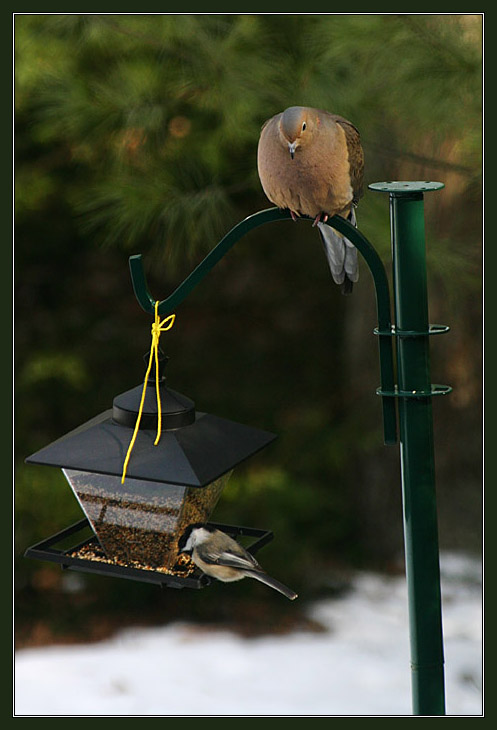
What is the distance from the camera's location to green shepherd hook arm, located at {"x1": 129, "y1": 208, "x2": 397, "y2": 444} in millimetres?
1395

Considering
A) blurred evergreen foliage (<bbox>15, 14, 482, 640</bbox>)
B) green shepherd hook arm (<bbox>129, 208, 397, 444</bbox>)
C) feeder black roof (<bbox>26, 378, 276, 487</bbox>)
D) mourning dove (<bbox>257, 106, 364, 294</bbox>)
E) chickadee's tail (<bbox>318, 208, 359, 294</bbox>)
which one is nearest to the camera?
feeder black roof (<bbox>26, 378, 276, 487</bbox>)

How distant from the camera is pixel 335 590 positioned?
3.65 meters

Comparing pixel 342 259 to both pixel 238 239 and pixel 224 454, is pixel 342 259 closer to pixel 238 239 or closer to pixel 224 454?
pixel 238 239

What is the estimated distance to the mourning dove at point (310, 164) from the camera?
1.52 metres

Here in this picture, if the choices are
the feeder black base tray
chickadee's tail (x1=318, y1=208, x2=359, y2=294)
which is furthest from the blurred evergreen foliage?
the feeder black base tray

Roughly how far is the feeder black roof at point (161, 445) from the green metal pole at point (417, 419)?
246mm

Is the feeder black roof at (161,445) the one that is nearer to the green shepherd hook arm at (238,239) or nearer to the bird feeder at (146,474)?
the bird feeder at (146,474)

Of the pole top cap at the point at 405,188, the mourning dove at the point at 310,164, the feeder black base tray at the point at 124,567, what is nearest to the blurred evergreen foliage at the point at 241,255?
the mourning dove at the point at 310,164

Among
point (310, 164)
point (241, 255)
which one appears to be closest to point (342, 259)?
point (310, 164)

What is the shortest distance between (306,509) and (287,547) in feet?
0.53

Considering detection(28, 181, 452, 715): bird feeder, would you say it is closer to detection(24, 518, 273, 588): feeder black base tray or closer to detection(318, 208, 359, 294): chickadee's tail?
detection(24, 518, 273, 588): feeder black base tray

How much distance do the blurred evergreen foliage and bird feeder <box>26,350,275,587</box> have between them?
3.96ft

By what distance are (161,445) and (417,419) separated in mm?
419

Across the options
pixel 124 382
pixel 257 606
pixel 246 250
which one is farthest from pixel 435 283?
pixel 257 606
